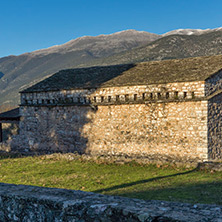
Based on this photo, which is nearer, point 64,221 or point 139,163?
point 64,221

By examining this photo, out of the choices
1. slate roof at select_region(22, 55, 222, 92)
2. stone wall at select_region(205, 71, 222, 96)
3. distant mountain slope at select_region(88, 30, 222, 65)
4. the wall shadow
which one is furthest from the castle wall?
distant mountain slope at select_region(88, 30, 222, 65)

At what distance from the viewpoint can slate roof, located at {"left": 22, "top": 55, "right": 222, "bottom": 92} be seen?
16.6 metres

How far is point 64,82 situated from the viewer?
20891 millimetres

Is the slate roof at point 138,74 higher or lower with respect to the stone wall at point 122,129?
higher

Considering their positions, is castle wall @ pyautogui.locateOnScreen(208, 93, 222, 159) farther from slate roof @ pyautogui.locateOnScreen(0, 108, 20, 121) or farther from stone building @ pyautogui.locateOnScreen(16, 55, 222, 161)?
slate roof @ pyautogui.locateOnScreen(0, 108, 20, 121)

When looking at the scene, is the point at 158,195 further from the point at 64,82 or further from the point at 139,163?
the point at 64,82

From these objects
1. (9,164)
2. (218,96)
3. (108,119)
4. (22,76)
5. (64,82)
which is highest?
(22,76)

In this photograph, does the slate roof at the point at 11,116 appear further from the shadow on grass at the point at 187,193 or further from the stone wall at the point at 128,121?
the shadow on grass at the point at 187,193

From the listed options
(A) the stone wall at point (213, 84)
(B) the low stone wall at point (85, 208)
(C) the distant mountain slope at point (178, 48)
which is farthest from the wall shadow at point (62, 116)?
(C) the distant mountain slope at point (178, 48)

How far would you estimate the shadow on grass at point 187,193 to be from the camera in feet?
28.4

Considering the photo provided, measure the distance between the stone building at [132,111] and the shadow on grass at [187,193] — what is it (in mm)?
5196

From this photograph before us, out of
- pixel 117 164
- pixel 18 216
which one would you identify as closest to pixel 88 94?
pixel 117 164

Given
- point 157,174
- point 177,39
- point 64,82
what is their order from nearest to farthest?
point 157,174 → point 64,82 → point 177,39

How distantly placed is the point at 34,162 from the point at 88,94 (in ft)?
16.7
